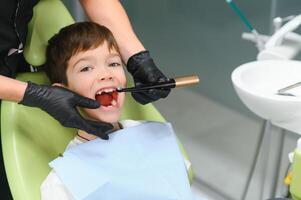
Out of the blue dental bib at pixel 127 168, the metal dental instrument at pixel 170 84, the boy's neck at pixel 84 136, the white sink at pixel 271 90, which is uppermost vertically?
the metal dental instrument at pixel 170 84

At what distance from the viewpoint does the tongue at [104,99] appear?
4.25 ft

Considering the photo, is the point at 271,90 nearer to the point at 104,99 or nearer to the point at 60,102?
the point at 104,99

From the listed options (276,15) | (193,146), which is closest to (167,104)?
(193,146)

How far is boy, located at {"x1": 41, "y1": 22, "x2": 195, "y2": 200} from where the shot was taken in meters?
1.24

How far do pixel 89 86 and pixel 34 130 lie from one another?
0.20 m

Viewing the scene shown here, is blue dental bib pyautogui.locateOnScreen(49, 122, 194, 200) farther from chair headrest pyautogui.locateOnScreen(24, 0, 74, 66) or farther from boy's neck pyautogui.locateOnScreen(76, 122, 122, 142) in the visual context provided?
chair headrest pyautogui.locateOnScreen(24, 0, 74, 66)

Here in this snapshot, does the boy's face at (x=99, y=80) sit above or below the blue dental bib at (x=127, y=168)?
above

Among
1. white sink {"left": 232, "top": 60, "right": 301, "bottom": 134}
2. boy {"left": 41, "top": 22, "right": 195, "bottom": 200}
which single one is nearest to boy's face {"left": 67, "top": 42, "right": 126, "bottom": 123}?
boy {"left": 41, "top": 22, "right": 195, "bottom": 200}

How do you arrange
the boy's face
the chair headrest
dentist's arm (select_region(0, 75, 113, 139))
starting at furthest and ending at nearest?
the chair headrest, the boy's face, dentist's arm (select_region(0, 75, 113, 139))

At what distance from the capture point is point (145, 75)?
54.1 inches

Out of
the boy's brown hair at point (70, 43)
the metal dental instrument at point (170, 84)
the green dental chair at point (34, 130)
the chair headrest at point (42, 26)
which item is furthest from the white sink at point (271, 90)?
the chair headrest at point (42, 26)

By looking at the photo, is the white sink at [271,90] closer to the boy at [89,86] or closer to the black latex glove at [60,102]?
the boy at [89,86]

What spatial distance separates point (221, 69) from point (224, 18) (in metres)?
0.28

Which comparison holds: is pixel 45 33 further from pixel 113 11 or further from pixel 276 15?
pixel 276 15
